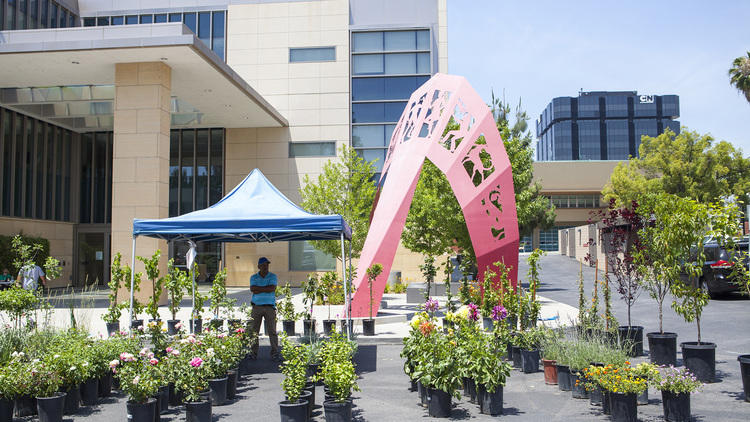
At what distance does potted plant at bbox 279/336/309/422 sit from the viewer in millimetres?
6117

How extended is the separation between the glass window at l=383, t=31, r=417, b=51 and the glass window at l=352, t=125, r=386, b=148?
4242 millimetres

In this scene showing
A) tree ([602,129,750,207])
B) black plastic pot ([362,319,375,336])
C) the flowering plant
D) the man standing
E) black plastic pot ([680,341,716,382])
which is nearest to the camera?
the flowering plant

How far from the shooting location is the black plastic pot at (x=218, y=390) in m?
7.27

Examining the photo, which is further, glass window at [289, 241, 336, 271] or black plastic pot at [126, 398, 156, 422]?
glass window at [289, 241, 336, 271]

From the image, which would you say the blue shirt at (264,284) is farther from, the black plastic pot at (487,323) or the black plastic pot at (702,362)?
the black plastic pot at (702,362)

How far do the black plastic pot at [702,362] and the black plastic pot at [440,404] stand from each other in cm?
398

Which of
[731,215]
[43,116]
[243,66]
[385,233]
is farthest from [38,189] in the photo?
[731,215]

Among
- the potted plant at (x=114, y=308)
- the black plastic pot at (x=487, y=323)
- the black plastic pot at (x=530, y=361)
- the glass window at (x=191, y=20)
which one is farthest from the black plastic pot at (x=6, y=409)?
the glass window at (x=191, y=20)

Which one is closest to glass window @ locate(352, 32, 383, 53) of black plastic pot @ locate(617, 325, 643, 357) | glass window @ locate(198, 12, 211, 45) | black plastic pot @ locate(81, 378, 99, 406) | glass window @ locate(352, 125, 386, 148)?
glass window @ locate(352, 125, 386, 148)

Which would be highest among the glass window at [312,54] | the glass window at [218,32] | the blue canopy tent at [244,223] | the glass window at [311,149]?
the glass window at [218,32]

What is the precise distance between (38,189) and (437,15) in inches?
841

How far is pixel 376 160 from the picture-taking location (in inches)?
1104

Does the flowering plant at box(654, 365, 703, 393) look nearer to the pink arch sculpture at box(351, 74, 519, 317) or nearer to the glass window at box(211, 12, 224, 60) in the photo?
the pink arch sculpture at box(351, 74, 519, 317)

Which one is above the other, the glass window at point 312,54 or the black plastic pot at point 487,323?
the glass window at point 312,54
